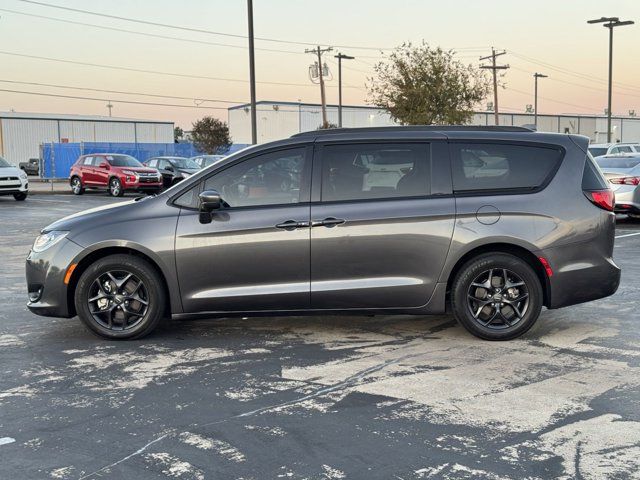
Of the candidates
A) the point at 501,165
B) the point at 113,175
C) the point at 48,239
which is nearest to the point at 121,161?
the point at 113,175

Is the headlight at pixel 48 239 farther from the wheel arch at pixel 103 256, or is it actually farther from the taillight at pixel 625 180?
the taillight at pixel 625 180

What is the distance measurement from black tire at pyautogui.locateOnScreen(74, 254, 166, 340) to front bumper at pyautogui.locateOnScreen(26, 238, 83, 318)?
5.5 inches

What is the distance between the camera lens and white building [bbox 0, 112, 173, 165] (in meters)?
68.3

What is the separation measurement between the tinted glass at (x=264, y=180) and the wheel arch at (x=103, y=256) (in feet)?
2.62

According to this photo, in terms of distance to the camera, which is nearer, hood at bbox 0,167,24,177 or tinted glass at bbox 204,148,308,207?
tinted glass at bbox 204,148,308,207

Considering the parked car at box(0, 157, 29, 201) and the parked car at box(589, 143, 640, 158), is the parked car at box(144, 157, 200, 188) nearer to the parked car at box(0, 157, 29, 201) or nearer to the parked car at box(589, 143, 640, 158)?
the parked car at box(0, 157, 29, 201)

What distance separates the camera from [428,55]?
48.5 meters

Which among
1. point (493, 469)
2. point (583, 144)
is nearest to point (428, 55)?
point (583, 144)

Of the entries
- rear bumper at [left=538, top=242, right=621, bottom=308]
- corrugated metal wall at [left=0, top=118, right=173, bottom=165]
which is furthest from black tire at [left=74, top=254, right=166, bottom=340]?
corrugated metal wall at [left=0, top=118, right=173, bottom=165]

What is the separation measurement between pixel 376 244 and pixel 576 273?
1718mm

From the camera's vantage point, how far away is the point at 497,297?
6.60m

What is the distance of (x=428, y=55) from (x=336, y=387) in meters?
45.5

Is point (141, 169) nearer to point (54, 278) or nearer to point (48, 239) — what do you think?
point (48, 239)

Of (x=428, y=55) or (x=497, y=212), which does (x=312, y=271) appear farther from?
(x=428, y=55)
